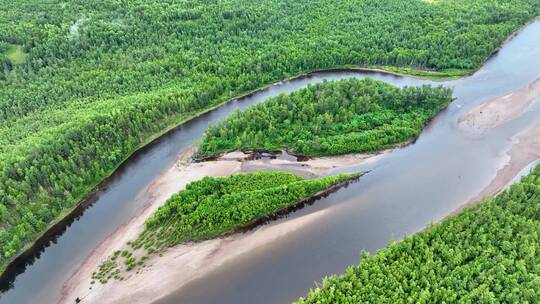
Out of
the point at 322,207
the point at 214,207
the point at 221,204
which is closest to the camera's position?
the point at 214,207

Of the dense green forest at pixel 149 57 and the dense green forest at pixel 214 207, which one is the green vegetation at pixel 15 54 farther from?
the dense green forest at pixel 214 207

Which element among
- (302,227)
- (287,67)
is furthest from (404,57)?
(302,227)

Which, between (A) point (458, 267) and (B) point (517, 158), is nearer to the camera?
(A) point (458, 267)

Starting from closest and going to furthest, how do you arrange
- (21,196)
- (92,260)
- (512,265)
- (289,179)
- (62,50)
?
(512,265) < (92,260) < (21,196) < (289,179) < (62,50)

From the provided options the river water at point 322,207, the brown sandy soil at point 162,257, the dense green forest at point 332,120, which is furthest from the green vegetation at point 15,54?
the brown sandy soil at point 162,257

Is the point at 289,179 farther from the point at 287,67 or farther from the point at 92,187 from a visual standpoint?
the point at 287,67

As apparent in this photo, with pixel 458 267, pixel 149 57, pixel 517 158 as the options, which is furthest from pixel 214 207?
pixel 149 57

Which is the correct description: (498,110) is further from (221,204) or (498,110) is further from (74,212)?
(74,212)
